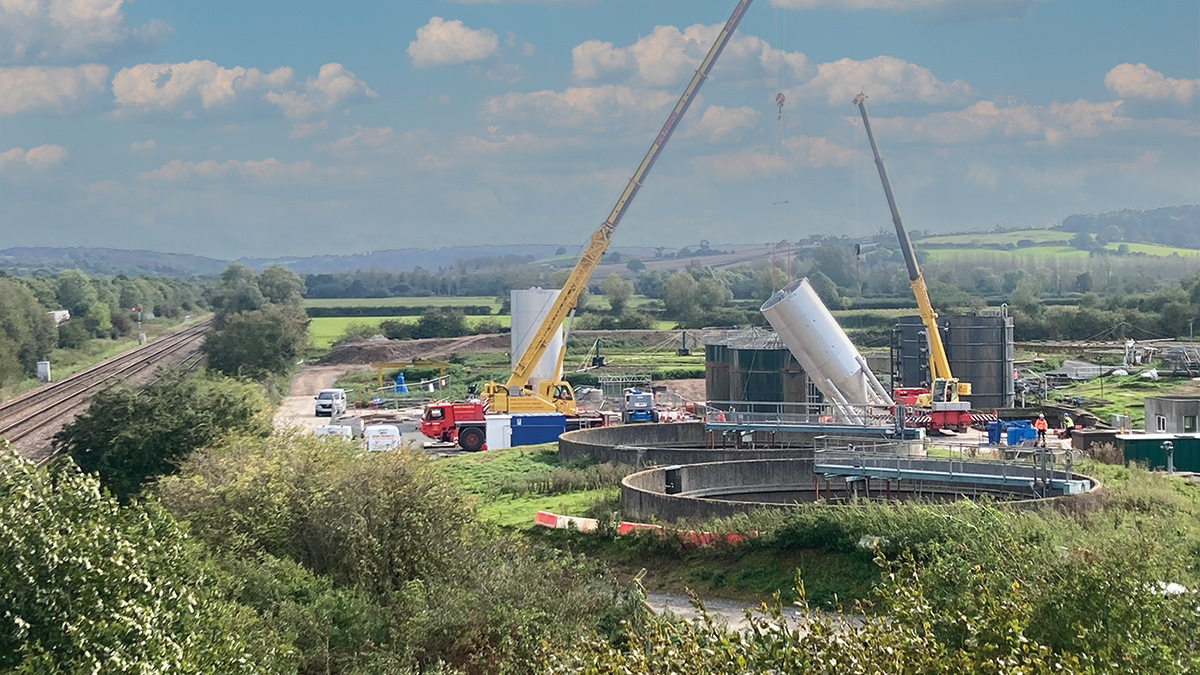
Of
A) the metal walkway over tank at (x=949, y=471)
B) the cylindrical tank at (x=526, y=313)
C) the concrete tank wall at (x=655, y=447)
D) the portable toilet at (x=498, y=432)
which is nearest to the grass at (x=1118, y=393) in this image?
the concrete tank wall at (x=655, y=447)

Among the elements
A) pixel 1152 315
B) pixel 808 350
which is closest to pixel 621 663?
pixel 808 350

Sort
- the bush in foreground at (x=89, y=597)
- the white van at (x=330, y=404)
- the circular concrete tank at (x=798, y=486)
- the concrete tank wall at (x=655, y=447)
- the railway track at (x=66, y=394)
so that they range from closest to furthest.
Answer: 1. the bush in foreground at (x=89, y=597)
2. the circular concrete tank at (x=798, y=486)
3. the concrete tank wall at (x=655, y=447)
4. the railway track at (x=66, y=394)
5. the white van at (x=330, y=404)

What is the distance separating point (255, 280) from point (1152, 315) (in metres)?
85.1

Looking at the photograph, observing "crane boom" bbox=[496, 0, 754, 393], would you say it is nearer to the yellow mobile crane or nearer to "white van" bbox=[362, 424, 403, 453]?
the yellow mobile crane

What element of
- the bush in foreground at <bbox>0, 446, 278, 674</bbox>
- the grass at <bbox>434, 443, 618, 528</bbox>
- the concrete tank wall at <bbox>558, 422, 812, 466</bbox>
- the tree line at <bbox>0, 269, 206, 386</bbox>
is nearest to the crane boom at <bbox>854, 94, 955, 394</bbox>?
the concrete tank wall at <bbox>558, 422, 812, 466</bbox>

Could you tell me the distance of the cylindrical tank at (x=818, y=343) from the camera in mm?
39531

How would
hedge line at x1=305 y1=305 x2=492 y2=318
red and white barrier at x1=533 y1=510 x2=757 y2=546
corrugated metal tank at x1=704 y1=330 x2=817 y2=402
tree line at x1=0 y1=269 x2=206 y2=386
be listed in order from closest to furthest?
1. red and white barrier at x1=533 y1=510 x2=757 y2=546
2. corrugated metal tank at x1=704 y1=330 x2=817 y2=402
3. tree line at x1=0 y1=269 x2=206 y2=386
4. hedge line at x1=305 y1=305 x2=492 y2=318

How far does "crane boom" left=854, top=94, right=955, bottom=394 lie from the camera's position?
48344 millimetres

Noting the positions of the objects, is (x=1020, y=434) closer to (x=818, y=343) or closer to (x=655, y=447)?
(x=818, y=343)

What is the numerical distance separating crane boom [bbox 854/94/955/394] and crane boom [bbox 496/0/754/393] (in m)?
8.01

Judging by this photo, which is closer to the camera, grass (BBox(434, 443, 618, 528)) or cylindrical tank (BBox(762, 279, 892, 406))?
grass (BBox(434, 443, 618, 528))

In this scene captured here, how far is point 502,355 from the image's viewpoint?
100 m

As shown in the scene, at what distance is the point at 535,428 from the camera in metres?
47.5

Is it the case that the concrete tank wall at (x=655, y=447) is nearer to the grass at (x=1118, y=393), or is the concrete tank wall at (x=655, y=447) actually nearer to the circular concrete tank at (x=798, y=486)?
the circular concrete tank at (x=798, y=486)
